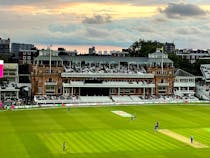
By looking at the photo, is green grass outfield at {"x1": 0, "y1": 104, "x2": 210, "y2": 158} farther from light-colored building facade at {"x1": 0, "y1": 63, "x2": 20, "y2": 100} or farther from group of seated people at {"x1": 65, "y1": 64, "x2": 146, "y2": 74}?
group of seated people at {"x1": 65, "y1": 64, "x2": 146, "y2": 74}

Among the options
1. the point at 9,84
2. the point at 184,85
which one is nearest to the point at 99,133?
the point at 9,84

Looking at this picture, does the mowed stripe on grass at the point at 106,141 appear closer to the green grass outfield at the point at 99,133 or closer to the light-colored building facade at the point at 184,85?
the green grass outfield at the point at 99,133

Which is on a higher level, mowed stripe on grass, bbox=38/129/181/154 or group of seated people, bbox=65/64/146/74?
group of seated people, bbox=65/64/146/74

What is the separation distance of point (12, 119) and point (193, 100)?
38.5m

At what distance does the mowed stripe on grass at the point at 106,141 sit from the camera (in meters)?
36.1

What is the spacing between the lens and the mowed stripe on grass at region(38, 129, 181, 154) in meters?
36.1

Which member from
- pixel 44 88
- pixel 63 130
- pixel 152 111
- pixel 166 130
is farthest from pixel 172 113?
pixel 44 88

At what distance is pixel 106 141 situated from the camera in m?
39.4

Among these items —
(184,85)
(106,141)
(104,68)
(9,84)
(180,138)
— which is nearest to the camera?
(106,141)

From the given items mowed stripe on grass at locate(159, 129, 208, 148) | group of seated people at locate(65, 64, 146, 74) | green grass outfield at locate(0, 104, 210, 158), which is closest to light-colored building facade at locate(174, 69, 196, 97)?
group of seated people at locate(65, 64, 146, 74)

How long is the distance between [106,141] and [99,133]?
4365 millimetres

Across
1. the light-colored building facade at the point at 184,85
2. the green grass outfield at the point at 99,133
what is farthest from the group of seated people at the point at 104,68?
the green grass outfield at the point at 99,133

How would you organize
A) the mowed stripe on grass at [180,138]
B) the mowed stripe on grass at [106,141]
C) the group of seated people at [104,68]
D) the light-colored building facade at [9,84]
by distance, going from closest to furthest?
the mowed stripe on grass at [106,141] < the mowed stripe on grass at [180,138] < the light-colored building facade at [9,84] < the group of seated people at [104,68]

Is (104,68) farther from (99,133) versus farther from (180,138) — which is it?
(180,138)
